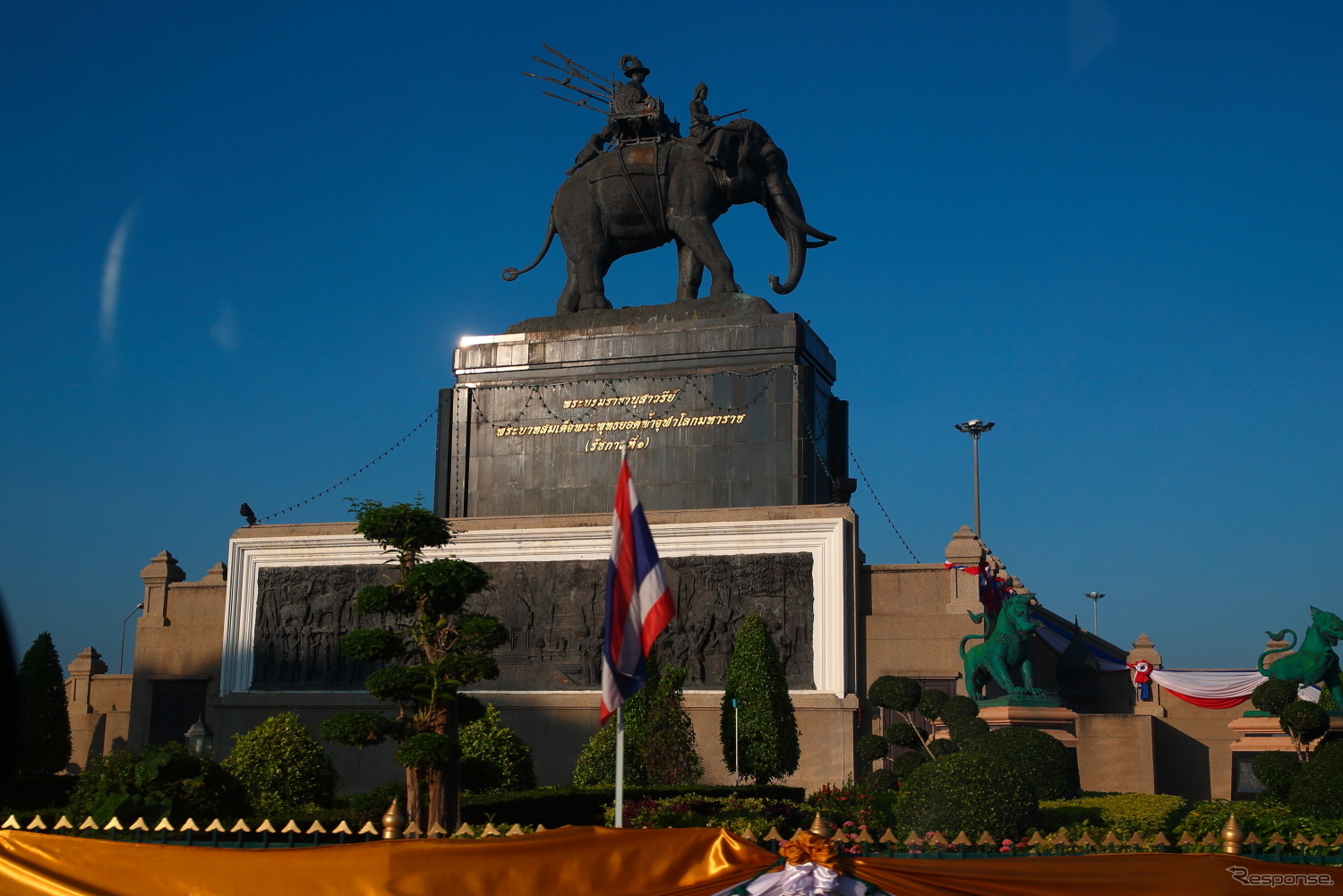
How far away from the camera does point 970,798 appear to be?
15070 mm

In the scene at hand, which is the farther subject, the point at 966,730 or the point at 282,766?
the point at 282,766

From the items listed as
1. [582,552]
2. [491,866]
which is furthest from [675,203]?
[491,866]

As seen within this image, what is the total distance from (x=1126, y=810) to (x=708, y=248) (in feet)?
53.1

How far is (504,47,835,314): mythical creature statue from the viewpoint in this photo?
31.1 meters

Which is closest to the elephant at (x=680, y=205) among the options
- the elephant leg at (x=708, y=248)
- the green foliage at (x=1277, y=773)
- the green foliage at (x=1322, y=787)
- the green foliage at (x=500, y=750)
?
the elephant leg at (x=708, y=248)

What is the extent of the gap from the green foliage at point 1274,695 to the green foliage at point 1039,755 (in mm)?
3544

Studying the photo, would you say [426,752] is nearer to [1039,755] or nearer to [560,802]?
[560,802]

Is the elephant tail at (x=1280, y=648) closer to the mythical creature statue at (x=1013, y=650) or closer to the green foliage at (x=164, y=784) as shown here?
the mythical creature statue at (x=1013, y=650)

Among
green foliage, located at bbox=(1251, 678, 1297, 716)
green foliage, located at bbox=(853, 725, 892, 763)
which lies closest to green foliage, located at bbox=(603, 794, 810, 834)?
green foliage, located at bbox=(853, 725, 892, 763)

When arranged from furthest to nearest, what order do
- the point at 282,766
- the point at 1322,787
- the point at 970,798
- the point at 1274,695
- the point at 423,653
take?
1. the point at 282,766
2. the point at 1274,695
3. the point at 423,653
4. the point at 1322,787
5. the point at 970,798

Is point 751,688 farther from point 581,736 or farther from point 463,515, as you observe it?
point 463,515

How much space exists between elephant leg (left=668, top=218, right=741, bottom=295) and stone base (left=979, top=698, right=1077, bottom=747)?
1137cm

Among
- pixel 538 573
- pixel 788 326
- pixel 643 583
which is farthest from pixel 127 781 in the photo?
pixel 788 326

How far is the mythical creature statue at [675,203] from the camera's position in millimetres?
31062
